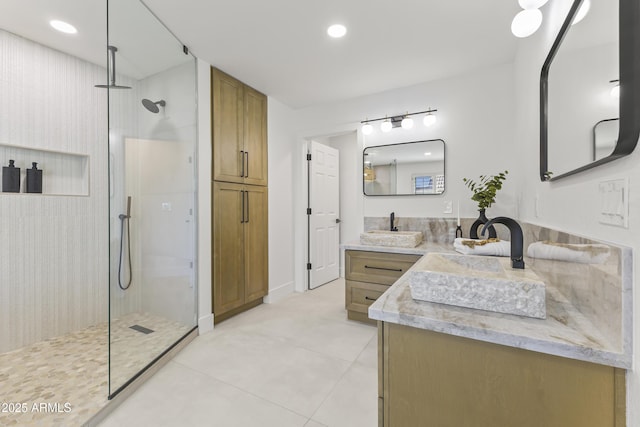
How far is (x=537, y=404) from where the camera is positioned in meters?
0.71

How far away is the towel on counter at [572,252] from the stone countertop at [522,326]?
0.16m

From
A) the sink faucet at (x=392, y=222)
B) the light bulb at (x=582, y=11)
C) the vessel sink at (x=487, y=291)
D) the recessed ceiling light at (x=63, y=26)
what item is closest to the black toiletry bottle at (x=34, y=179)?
the recessed ceiling light at (x=63, y=26)

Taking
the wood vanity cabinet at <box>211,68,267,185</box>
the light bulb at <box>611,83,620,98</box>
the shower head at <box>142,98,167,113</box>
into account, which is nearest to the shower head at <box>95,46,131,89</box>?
the shower head at <box>142,98,167,113</box>

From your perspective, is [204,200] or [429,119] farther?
[429,119]

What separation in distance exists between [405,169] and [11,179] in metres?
3.53

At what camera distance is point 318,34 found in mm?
2195

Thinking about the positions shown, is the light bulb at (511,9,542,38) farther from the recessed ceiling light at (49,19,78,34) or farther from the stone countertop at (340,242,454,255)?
the recessed ceiling light at (49,19,78,34)

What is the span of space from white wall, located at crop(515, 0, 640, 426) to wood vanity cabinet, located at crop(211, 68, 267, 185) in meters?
2.58

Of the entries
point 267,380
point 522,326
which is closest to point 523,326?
point 522,326

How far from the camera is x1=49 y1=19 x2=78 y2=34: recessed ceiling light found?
6.76 feet

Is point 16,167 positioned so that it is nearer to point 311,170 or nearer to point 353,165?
point 311,170

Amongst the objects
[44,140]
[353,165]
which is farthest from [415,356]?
[353,165]

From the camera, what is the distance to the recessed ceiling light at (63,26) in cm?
206

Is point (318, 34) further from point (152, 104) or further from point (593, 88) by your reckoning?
point (593, 88)
